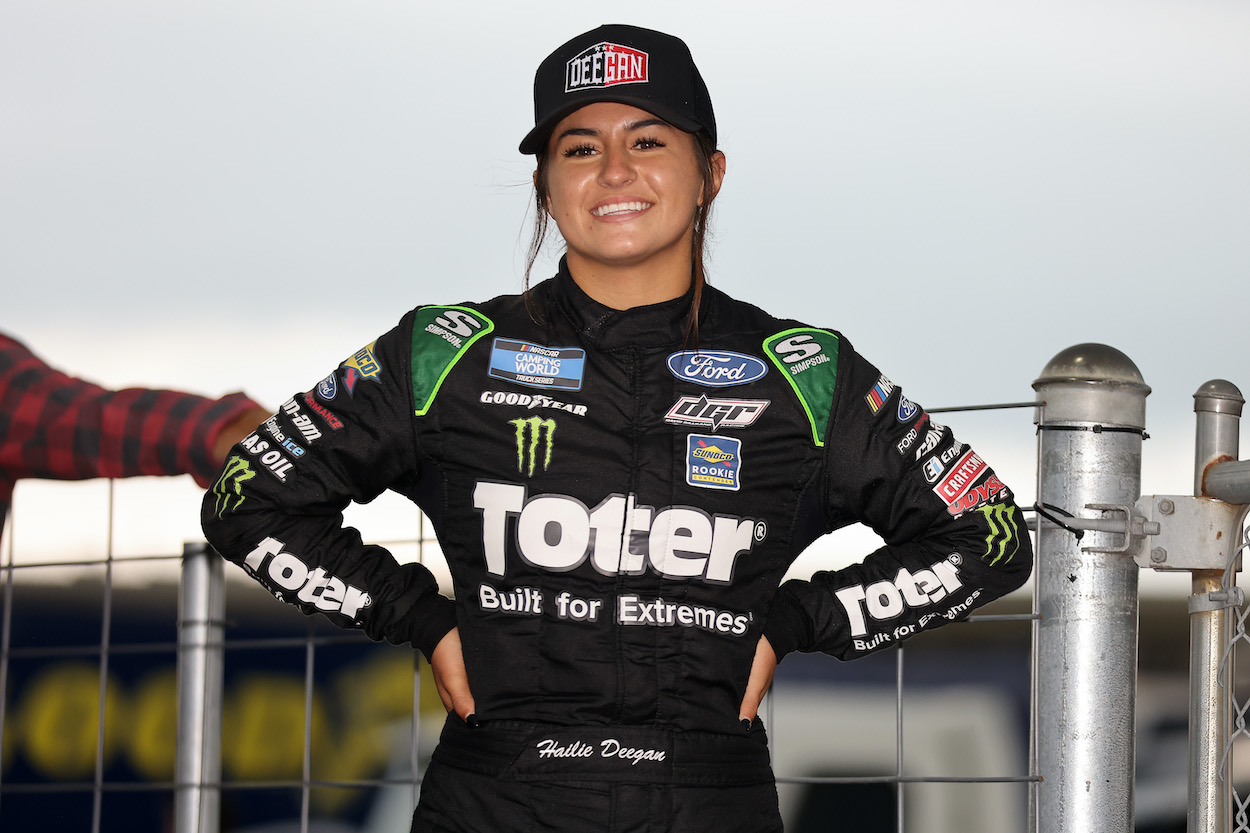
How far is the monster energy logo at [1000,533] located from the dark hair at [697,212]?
0.50 m

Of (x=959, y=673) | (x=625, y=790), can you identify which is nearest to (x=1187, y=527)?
(x=625, y=790)

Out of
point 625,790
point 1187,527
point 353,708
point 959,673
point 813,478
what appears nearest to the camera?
point 625,790

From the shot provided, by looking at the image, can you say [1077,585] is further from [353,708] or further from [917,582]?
[353,708]

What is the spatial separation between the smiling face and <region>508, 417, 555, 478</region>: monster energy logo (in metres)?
0.26

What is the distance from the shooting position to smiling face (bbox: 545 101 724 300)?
5.84 ft

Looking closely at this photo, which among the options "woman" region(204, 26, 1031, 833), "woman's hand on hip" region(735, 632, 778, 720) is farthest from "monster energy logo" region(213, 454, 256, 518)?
"woman's hand on hip" region(735, 632, 778, 720)

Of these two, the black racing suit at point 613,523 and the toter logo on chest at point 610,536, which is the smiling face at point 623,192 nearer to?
the black racing suit at point 613,523

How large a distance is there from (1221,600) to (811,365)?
2.33ft

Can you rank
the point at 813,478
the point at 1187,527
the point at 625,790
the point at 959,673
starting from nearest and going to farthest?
the point at 625,790 < the point at 813,478 < the point at 1187,527 < the point at 959,673

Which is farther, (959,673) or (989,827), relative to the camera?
(959,673)

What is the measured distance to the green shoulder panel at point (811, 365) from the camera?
Result: 1770 millimetres

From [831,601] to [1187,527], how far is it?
56 cm

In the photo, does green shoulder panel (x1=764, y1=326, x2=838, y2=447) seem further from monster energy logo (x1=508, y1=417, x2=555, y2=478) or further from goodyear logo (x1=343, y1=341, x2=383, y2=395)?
goodyear logo (x1=343, y1=341, x2=383, y2=395)

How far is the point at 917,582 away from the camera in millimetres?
1828
